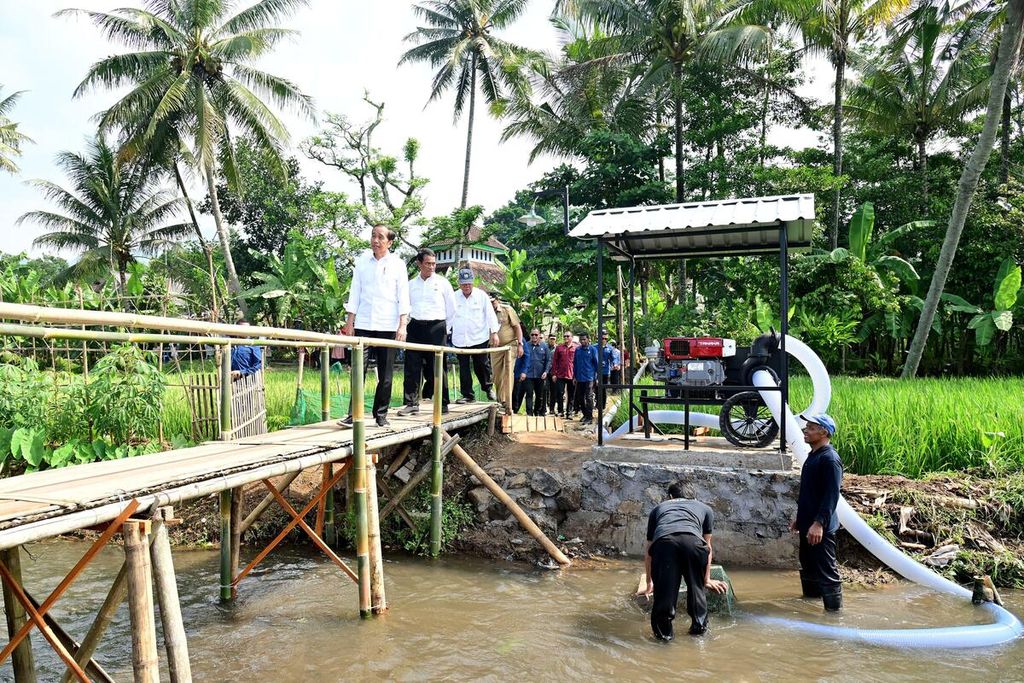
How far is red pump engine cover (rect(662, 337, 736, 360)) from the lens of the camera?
24.7ft

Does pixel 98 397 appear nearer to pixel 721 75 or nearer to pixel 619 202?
pixel 619 202

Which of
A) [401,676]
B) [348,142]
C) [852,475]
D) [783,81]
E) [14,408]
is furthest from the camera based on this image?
[348,142]

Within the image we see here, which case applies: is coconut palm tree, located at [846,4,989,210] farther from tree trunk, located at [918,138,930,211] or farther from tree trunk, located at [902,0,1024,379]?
tree trunk, located at [902,0,1024,379]

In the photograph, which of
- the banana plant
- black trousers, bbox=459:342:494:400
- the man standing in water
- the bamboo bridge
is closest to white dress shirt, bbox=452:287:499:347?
black trousers, bbox=459:342:494:400

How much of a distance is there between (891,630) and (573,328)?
614 inches

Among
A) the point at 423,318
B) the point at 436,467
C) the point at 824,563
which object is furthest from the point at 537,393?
the point at 824,563

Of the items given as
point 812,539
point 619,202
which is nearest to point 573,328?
point 619,202

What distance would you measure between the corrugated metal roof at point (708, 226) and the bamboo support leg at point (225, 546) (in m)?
4.10

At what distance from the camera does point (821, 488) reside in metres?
6.07

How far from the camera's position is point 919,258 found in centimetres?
2034

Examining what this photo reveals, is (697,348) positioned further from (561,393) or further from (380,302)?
(561,393)

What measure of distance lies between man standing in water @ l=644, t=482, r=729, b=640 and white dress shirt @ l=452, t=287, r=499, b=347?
3909 mm

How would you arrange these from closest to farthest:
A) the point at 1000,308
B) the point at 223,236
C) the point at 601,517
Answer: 1. the point at 601,517
2. the point at 1000,308
3. the point at 223,236

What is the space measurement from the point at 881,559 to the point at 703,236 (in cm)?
372
